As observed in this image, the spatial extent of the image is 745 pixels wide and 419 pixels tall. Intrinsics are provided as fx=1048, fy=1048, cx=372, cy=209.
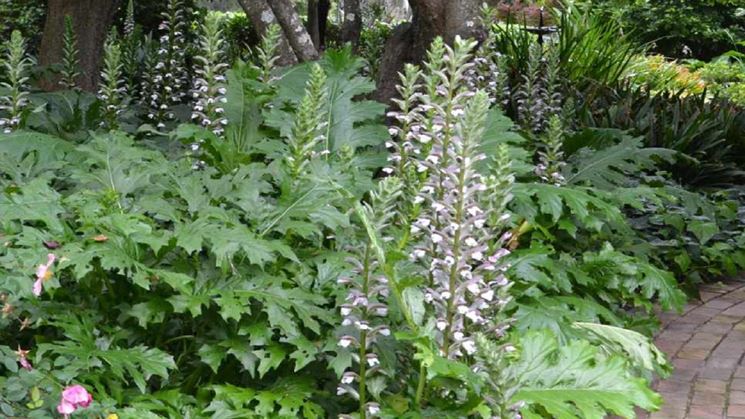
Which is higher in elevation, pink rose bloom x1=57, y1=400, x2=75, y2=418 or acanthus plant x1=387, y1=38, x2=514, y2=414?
acanthus plant x1=387, y1=38, x2=514, y2=414

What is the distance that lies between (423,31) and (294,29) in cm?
105

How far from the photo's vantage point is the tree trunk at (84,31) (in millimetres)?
8273

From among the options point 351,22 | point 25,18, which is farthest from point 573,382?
point 25,18

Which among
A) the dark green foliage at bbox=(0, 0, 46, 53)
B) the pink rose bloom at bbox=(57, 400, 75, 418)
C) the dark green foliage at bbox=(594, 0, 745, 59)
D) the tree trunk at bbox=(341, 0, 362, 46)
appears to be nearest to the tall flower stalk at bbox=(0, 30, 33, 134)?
the pink rose bloom at bbox=(57, 400, 75, 418)

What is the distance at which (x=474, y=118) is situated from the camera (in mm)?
3508

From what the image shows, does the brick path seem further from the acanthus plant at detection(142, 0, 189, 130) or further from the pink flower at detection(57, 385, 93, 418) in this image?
the acanthus plant at detection(142, 0, 189, 130)

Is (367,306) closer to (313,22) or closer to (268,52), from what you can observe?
(268,52)

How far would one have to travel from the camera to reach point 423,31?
694cm

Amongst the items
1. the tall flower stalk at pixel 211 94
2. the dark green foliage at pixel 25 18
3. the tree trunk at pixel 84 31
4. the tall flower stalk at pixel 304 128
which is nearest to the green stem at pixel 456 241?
the tall flower stalk at pixel 304 128

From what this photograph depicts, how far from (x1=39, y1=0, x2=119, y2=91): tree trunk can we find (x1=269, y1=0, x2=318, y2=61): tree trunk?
5.44ft

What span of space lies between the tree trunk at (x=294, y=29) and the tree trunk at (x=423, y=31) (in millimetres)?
550

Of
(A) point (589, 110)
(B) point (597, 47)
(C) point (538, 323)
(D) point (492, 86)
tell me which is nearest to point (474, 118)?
(C) point (538, 323)

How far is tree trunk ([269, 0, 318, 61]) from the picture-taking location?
7.44 meters

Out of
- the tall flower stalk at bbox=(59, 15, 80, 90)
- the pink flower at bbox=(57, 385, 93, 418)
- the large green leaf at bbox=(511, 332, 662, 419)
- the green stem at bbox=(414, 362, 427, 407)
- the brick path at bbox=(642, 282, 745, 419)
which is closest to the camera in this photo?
the pink flower at bbox=(57, 385, 93, 418)
